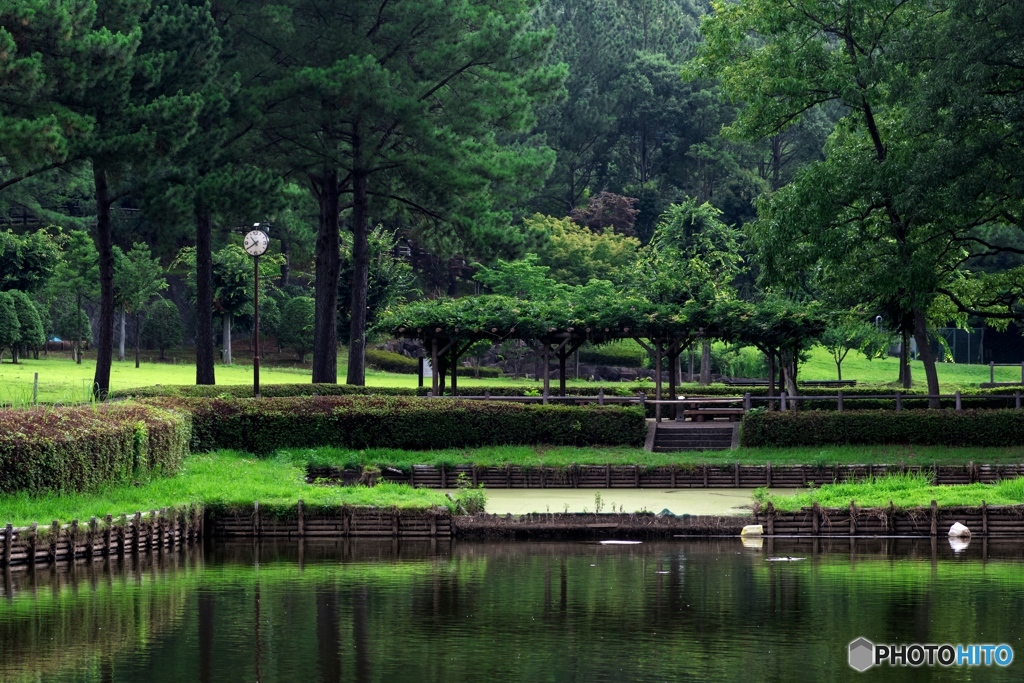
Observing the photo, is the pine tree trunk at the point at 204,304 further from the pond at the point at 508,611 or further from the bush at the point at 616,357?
the bush at the point at 616,357

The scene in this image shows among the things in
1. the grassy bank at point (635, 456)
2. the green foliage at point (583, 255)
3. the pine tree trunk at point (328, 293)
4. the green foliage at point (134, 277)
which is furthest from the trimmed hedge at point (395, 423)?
the green foliage at point (583, 255)

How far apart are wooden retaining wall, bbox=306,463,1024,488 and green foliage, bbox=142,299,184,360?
1684 inches

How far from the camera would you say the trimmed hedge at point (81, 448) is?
24.2 m

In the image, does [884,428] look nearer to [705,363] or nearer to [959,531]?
[959,531]

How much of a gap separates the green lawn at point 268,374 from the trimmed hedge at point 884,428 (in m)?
15.9

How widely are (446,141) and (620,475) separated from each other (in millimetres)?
17813

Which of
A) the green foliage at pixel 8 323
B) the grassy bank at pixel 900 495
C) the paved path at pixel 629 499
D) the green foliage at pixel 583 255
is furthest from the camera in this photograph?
the green foliage at pixel 583 255

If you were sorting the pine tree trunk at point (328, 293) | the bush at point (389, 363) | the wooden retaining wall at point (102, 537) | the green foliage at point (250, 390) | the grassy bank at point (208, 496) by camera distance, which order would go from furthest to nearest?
1. the bush at point (389, 363)
2. the pine tree trunk at point (328, 293)
3. the green foliage at point (250, 390)
4. the grassy bank at point (208, 496)
5. the wooden retaining wall at point (102, 537)

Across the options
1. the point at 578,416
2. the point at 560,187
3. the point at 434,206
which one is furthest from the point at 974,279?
the point at 560,187

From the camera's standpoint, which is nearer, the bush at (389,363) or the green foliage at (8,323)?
the green foliage at (8,323)

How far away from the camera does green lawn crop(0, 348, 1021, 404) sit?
56.3 meters

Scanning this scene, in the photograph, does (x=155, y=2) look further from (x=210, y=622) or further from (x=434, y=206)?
(x=210, y=622)

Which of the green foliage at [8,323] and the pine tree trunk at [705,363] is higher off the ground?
the green foliage at [8,323]

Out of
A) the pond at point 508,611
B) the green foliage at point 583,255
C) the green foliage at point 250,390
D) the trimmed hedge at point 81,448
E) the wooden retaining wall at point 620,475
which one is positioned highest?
the green foliage at point 583,255
